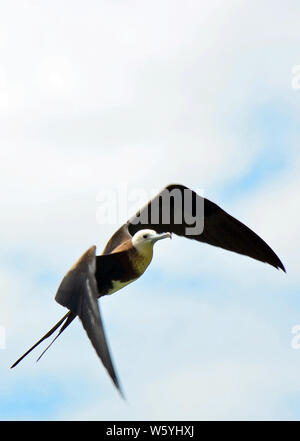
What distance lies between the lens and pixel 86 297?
9.90 metres

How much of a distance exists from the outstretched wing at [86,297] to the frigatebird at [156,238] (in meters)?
0.01

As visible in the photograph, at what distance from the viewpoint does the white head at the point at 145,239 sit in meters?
11.6

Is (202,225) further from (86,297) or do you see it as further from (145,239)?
(86,297)

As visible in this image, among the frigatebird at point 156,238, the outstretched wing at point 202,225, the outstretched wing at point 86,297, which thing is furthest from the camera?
the outstretched wing at point 202,225

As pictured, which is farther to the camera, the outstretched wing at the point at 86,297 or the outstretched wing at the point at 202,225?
the outstretched wing at the point at 202,225

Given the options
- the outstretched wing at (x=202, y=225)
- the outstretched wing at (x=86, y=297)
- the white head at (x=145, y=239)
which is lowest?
the outstretched wing at (x=86, y=297)

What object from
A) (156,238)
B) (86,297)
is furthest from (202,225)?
(86,297)

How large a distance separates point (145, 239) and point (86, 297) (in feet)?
6.18

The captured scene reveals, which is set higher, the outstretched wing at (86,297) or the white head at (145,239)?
the white head at (145,239)

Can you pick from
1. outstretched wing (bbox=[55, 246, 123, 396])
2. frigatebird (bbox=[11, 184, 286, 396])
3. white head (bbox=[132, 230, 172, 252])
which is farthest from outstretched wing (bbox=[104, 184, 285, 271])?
outstretched wing (bbox=[55, 246, 123, 396])

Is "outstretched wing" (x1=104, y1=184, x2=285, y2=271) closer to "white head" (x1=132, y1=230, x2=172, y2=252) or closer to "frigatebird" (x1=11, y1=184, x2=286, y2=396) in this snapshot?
"frigatebird" (x1=11, y1=184, x2=286, y2=396)

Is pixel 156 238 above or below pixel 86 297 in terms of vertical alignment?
above

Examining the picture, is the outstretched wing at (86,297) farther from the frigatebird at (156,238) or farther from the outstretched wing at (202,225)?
the outstretched wing at (202,225)

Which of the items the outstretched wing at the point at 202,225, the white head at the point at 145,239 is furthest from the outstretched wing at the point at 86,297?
the outstretched wing at the point at 202,225
